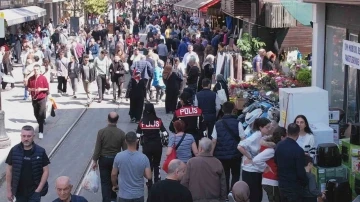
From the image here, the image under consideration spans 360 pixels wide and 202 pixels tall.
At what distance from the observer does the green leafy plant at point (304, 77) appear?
15836 mm

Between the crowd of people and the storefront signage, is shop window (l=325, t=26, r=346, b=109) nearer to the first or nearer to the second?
the storefront signage

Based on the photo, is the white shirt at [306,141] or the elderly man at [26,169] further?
the white shirt at [306,141]

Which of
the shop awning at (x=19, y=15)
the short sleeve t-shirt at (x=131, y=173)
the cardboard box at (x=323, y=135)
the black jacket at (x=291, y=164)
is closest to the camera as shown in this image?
the black jacket at (x=291, y=164)

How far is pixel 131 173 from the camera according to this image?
9016 millimetres

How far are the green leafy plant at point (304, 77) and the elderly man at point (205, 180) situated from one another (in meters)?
7.60

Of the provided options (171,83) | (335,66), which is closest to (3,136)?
(171,83)

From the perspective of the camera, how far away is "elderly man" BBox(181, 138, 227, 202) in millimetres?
8469

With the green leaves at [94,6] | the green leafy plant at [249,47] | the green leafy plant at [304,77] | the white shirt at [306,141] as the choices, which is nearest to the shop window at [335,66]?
the green leafy plant at [304,77]

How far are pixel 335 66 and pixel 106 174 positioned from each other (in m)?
6.33

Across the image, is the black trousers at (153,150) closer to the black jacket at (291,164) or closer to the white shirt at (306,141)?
the white shirt at (306,141)

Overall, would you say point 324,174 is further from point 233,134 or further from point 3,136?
point 3,136

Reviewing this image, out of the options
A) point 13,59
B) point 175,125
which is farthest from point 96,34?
point 175,125

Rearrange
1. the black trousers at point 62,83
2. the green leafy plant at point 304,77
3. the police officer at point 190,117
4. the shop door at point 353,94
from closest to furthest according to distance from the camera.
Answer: the police officer at point 190,117 < the shop door at point 353,94 < the green leafy plant at point 304,77 < the black trousers at point 62,83

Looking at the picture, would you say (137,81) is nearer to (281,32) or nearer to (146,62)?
(146,62)
